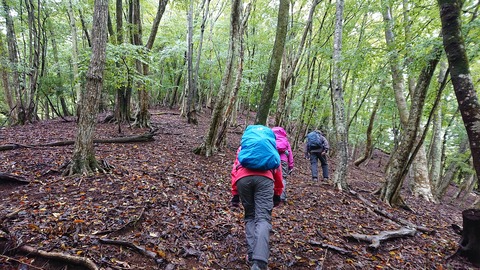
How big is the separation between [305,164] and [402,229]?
7139mm

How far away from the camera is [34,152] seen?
628 centimetres

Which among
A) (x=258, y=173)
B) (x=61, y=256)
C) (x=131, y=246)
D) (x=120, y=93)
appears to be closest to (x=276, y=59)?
(x=258, y=173)

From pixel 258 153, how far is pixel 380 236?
3373mm

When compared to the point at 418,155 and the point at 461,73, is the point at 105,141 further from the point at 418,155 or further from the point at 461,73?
the point at 418,155

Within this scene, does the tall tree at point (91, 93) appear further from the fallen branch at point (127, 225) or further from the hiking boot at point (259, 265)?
the hiking boot at point (259, 265)

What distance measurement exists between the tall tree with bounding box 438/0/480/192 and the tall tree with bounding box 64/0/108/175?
5.84 m

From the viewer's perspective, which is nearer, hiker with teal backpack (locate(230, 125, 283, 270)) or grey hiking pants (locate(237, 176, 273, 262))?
grey hiking pants (locate(237, 176, 273, 262))

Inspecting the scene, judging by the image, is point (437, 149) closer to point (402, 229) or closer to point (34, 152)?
point (402, 229)

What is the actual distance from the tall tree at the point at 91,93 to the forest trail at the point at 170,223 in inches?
16.1

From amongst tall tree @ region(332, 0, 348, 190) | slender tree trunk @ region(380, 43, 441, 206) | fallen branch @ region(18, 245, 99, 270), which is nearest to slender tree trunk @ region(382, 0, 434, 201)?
slender tree trunk @ region(380, 43, 441, 206)

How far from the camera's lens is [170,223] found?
13.1ft

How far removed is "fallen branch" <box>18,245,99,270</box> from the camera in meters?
2.58

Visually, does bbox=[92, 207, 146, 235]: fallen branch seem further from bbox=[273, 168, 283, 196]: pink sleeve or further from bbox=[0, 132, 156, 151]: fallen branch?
bbox=[0, 132, 156, 151]: fallen branch

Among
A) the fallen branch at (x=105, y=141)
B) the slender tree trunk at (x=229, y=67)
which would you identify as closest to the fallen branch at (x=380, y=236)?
the slender tree trunk at (x=229, y=67)
